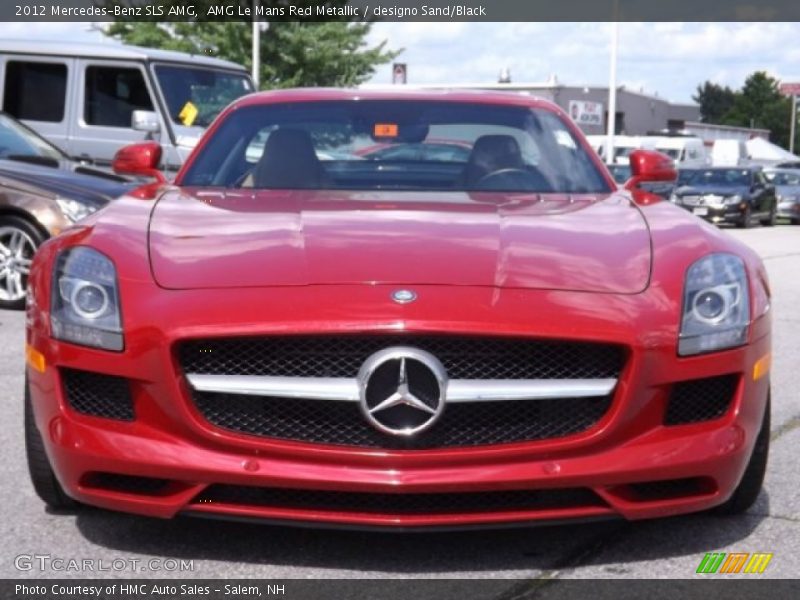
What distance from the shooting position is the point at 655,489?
3.69 meters

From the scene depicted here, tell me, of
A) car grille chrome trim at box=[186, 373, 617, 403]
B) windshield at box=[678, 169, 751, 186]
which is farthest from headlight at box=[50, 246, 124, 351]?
windshield at box=[678, 169, 751, 186]

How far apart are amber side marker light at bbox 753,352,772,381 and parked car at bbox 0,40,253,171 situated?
37.1ft

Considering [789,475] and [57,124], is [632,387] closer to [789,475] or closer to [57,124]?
[789,475]

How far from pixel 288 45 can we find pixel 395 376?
28.6 metres

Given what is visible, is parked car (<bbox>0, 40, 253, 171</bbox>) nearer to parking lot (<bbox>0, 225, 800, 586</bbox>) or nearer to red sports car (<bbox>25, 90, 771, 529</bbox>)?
parking lot (<bbox>0, 225, 800, 586</bbox>)

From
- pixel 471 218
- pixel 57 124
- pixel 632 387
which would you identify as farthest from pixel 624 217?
pixel 57 124

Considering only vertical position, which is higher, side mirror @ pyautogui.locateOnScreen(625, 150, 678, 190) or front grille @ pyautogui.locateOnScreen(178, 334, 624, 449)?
side mirror @ pyautogui.locateOnScreen(625, 150, 678, 190)

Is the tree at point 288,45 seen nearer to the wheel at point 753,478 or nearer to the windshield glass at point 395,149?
the windshield glass at point 395,149

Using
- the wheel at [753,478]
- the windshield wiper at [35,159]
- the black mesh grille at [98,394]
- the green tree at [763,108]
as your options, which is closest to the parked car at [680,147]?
the windshield wiper at [35,159]

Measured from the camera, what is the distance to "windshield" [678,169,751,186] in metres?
30.4

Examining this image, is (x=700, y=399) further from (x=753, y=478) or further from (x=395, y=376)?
(x=395, y=376)

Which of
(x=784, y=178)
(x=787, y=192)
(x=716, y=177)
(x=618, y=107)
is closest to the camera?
(x=716, y=177)

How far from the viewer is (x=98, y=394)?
3.68 m

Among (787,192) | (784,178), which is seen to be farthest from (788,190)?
(784,178)
